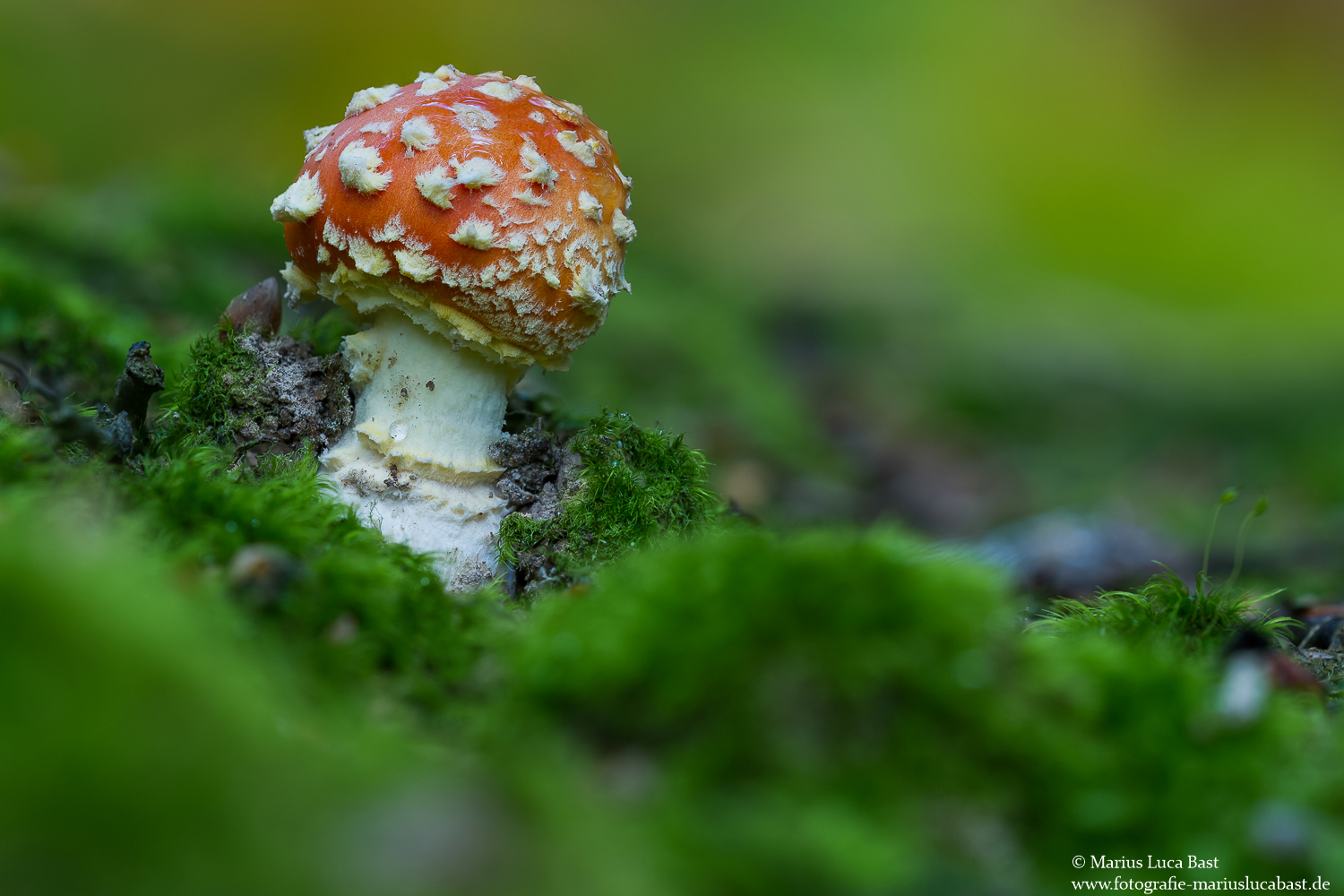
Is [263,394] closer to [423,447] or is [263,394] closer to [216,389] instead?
[216,389]

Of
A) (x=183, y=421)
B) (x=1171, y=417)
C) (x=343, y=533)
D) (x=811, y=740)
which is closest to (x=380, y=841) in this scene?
(x=811, y=740)

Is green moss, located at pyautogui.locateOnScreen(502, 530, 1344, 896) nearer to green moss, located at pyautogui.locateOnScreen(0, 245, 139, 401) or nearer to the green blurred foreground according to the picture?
the green blurred foreground

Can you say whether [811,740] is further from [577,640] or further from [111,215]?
[111,215]

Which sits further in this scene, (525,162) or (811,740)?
(525,162)

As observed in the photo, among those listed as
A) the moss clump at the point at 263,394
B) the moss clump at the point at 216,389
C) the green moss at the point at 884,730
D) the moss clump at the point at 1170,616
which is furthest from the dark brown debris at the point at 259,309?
the moss clump at the point at 1170,616

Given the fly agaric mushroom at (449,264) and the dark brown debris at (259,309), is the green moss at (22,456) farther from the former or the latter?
the dark brown debris at (259,309)
